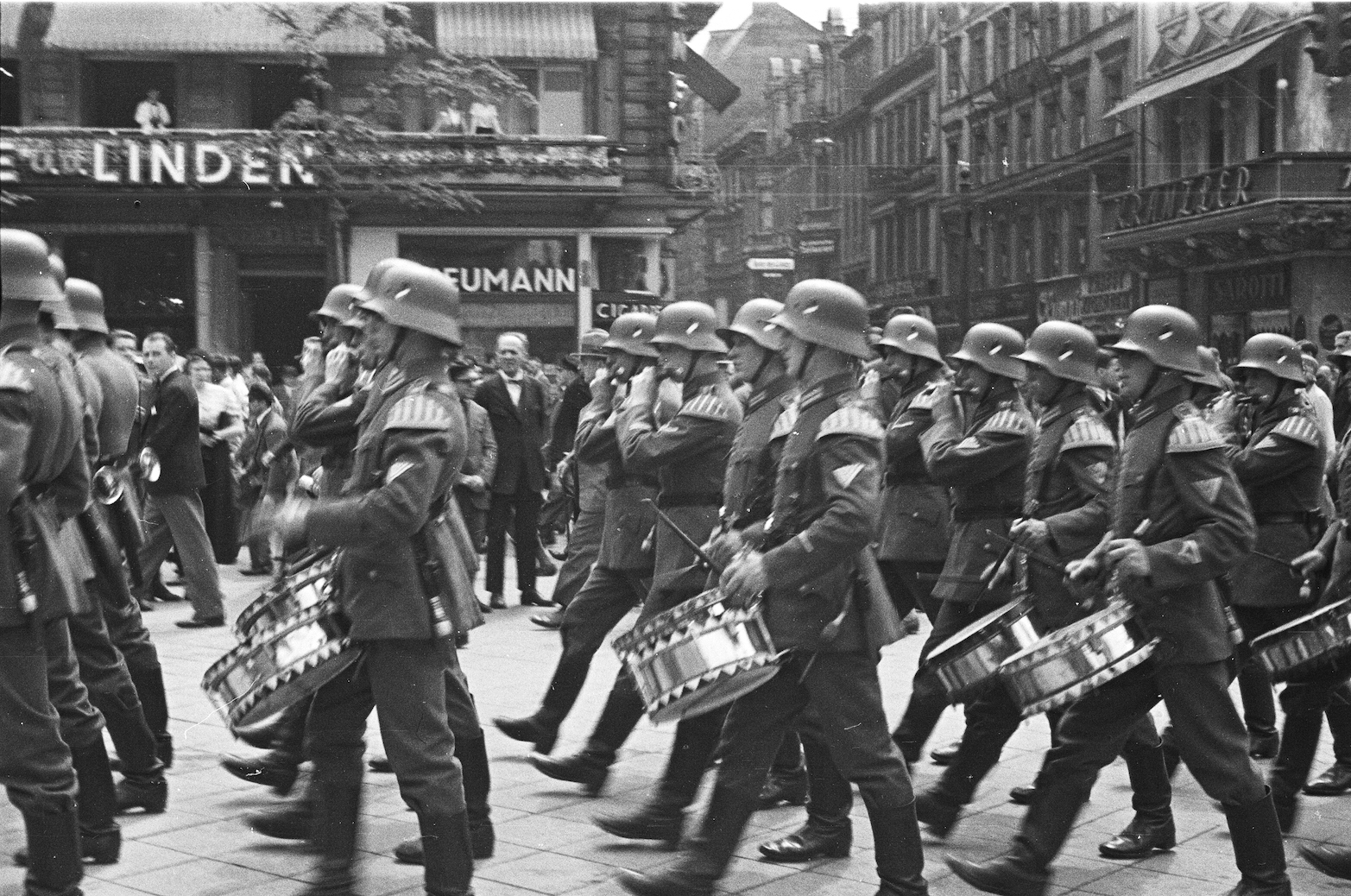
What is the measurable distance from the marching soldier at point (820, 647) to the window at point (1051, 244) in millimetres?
35049

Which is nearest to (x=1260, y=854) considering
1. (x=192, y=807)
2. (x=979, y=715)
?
(x=979, y=715)

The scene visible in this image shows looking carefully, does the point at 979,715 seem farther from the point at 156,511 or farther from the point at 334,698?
the point at 156,511

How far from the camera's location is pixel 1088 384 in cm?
660

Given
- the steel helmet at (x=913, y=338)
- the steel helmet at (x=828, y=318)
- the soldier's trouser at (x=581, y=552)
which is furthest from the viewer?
the soldier's trouser at (x=581, y=552)

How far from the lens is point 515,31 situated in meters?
26.9

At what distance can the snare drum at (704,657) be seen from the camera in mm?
5137

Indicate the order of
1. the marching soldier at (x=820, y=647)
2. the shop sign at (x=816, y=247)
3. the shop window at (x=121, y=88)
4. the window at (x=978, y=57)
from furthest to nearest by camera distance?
the window at (x=978, y=57) < the shop sign at (x=816, y=247) < the shop window at (x=121, y=88) < the marching soldier at (x=820, y=647)

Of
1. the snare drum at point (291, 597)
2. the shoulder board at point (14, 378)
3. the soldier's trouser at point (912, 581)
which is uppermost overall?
the shoulder board at point (14, 378)

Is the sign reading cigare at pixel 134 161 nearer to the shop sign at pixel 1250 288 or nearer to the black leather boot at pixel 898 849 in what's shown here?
the shop sign at pixel 1250 288

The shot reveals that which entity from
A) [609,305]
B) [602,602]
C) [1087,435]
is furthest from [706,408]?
[609,305]

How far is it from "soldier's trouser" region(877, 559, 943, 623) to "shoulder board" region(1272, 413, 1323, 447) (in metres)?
1.63

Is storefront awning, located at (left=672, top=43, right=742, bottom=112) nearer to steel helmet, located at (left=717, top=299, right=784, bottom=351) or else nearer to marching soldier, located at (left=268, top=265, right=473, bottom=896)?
steel helmet, located at (left=717, top=299, right=784, bottom=351)

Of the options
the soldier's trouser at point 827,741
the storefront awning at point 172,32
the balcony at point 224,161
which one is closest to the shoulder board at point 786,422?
the soldier's trouser at point 827,741

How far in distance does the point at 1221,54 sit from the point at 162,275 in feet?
60.9
